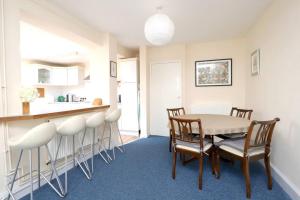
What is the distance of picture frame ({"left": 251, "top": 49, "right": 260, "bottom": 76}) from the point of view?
9.47 ft

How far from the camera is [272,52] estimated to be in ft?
7.73

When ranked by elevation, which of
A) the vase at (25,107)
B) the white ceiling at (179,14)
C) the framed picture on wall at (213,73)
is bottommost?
the vase at (25,107)

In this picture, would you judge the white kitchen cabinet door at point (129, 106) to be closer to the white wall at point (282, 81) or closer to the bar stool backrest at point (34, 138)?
the white wall at point (282, 81)

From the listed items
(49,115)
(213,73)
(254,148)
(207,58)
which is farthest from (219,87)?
(49,115)

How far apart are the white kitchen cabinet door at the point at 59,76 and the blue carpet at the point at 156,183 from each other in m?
3.77

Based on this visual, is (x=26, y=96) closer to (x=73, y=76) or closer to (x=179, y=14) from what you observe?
(x=179, y=14)

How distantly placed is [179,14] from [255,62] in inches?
62.9

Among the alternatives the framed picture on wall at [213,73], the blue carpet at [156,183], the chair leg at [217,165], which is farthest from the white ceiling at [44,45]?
the chair leg at [217,165]

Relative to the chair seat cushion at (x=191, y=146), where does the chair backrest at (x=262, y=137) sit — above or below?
above

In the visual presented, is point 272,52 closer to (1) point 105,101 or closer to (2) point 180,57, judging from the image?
(2) point 180,57

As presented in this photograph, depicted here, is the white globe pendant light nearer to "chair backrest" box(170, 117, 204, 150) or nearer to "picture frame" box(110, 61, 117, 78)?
"chair backrest" box(170, 117, 204, 150)

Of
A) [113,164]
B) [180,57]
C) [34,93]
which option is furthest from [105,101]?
[180,57]

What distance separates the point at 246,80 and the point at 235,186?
2465mm

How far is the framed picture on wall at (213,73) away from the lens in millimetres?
3990
